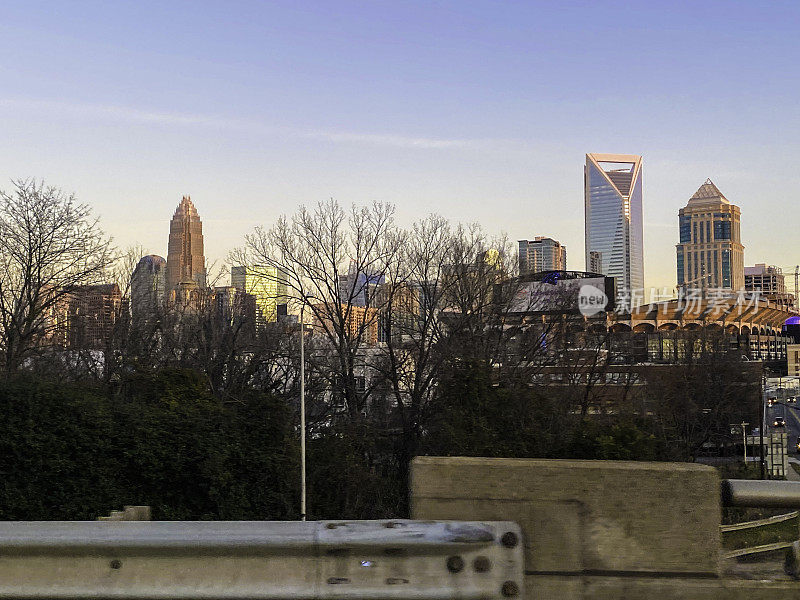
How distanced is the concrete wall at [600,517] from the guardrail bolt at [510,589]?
134mm

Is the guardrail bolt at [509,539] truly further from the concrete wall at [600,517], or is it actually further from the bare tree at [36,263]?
the bare tree at [36,263]

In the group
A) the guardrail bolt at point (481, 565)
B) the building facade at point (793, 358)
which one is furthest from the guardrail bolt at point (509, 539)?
the building facade at point (793, 358)

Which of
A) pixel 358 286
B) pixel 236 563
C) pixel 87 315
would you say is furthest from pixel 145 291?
pixel 236 563

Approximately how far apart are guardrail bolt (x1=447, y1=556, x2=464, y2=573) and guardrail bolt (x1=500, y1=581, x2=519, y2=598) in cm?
18

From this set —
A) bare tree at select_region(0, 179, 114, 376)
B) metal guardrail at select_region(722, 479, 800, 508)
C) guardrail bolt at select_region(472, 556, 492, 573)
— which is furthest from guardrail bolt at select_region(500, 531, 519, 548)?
bare tree at select_region(0, 179, 114, 376)

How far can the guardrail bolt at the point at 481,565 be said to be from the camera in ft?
10.0

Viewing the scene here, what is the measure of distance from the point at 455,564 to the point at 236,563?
2.58 ft

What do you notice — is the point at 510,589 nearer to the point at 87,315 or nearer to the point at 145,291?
the point at 87,315

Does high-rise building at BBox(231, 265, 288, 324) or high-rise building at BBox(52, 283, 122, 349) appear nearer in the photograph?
high-rise building at BBox(52, 283, 122, 349)

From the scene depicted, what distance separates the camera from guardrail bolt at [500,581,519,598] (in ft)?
10.1

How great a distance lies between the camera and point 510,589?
308cm

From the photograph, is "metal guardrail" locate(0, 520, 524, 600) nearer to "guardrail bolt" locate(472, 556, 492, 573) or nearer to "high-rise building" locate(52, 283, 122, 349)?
"guardrail bolt" locate(472, 556, 492, 573)

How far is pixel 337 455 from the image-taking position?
2814cm

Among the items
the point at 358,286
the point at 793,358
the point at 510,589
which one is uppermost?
the point at 358,286
